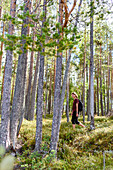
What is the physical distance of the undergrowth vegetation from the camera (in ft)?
16.8

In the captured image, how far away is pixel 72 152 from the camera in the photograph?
6.26 meters

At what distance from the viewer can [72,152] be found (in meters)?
6.26

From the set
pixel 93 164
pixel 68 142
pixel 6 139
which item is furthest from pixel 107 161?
pixel 6 139

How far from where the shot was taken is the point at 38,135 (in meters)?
6.32

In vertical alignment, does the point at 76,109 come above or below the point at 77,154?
above

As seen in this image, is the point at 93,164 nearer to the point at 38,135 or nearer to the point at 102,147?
the point at 102,147

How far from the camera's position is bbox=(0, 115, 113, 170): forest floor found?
16.6 feet

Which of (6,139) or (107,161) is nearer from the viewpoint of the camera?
(107,161)

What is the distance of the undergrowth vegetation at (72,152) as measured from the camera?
5.11 metres

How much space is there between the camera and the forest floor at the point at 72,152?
5062 millimetres

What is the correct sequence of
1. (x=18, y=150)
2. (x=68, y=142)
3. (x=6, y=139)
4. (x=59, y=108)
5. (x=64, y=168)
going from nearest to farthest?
(x=64, y=168), (x=6, y=139), (x=59, y=108), (x=18, y=150), (x=68, y=142)

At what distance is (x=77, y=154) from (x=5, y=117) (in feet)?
10.7

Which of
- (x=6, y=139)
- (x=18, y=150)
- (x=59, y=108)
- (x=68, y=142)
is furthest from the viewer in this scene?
(x=68, y=142)

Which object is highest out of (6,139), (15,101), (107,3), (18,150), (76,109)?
(107,3)
